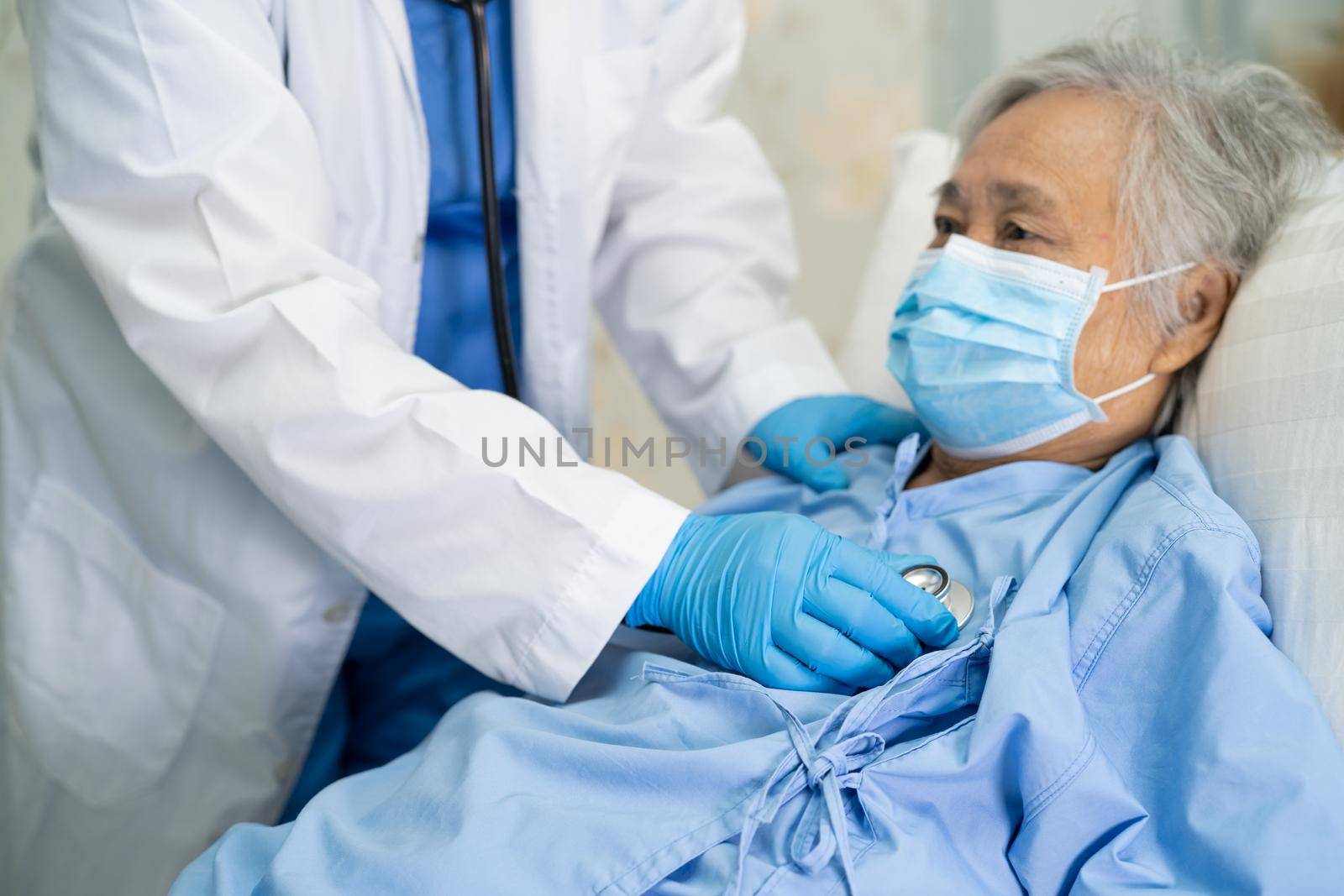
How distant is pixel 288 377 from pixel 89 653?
0.47 meters

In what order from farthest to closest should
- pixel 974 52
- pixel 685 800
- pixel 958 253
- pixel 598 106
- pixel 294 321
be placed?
pixel 974 52 → pixel 598 106 → pixel 958 253 → pixel 294 321 → pixel 685 800

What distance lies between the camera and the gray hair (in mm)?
1127

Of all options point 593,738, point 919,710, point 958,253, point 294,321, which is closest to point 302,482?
point 294,321

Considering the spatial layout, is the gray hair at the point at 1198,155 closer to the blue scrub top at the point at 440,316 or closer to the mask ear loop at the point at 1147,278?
the mask ear loop at the point at 1147,278

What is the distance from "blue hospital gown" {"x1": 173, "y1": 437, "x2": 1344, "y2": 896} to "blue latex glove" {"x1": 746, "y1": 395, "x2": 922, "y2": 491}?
37cm

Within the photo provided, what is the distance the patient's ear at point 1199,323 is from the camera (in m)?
1.15

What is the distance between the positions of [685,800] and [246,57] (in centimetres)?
75

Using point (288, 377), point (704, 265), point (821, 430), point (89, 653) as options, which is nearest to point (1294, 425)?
point (821, 430)

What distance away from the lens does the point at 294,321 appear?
997 mm

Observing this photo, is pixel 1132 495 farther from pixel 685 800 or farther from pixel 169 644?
pixel 169 644

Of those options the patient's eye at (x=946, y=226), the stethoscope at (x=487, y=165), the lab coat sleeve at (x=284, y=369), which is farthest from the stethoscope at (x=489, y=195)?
the patient's eye at (x=946, y=226)

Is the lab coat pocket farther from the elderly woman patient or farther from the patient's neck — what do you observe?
the patient's neck

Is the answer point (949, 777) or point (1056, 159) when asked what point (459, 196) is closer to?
point (1056, 159)

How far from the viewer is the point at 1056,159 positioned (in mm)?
1155
